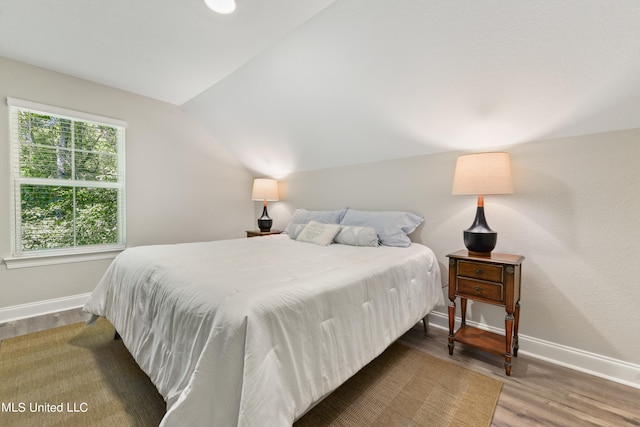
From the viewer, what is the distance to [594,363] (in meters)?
1.81

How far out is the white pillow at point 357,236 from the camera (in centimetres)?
246

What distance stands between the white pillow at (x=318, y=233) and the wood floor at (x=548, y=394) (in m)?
1.11

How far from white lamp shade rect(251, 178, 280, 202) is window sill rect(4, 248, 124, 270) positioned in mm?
1791

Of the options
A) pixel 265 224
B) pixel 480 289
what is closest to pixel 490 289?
pixel 480 289

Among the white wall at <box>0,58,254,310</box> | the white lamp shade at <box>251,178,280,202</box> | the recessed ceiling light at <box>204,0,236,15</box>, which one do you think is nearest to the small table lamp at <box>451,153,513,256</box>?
the recessed ceiling light at <box>204,0,236,15</box>

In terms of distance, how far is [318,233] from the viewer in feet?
8.96

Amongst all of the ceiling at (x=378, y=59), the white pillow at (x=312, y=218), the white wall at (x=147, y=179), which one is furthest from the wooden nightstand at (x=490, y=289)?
the white wall at (x=147, y=179)

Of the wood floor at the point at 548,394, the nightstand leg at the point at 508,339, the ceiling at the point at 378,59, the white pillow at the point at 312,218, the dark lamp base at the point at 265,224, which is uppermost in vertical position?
the ceiling at the point at 378,59

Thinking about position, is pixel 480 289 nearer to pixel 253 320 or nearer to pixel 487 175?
pixel 487 175

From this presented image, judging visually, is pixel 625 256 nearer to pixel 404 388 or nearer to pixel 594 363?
pixel 594 363

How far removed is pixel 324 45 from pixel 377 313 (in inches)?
78.7

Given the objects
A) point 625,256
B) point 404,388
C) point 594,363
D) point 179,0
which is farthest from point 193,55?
point 594,363

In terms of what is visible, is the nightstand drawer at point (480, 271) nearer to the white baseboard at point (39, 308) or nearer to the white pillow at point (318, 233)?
the white pillow at point (318, 233)

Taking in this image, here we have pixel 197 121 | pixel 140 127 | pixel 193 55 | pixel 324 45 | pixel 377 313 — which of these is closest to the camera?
pixel 377 313
